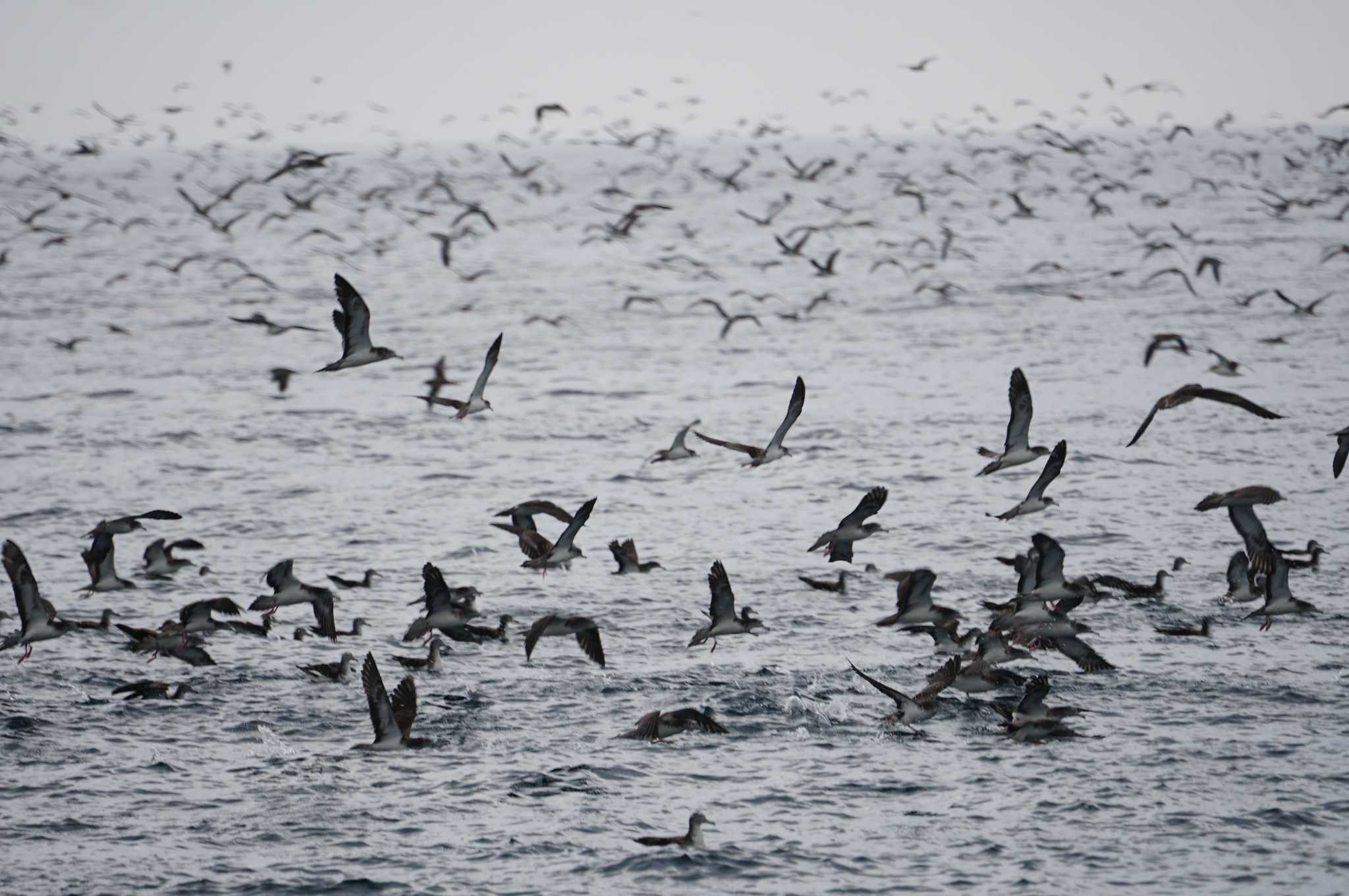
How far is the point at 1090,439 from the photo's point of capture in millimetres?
29516

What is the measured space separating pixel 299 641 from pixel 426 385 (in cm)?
1867

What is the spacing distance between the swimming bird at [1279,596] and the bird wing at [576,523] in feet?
25.7

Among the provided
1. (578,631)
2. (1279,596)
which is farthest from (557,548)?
(1279,596)

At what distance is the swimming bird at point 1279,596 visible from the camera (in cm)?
1748

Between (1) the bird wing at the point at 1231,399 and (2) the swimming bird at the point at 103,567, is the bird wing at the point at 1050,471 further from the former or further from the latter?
(2) the swimming bird at the point at 103,567

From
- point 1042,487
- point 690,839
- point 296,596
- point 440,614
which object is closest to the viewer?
point 690,839

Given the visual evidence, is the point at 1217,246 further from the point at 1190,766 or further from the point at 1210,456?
the point at 1190,766

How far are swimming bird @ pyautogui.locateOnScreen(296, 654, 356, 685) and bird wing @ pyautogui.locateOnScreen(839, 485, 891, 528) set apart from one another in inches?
233

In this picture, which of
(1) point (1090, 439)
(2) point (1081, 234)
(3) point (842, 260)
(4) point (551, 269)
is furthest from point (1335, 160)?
(1) point (1090, 439)

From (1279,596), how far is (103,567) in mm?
14520

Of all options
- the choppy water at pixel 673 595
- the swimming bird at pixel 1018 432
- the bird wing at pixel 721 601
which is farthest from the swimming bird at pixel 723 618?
the swimming bird at pixel 1018 432

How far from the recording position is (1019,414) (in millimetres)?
17484

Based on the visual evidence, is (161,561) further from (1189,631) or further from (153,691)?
(1189,631)

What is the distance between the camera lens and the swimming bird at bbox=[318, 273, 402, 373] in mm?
17438
